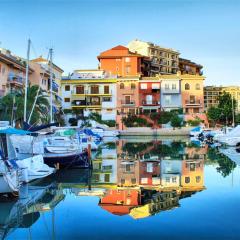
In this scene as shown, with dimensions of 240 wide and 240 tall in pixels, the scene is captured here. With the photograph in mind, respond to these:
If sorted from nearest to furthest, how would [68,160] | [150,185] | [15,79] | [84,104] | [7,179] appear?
[7,179], [150,185], [68,160], [15,79], [84,104]

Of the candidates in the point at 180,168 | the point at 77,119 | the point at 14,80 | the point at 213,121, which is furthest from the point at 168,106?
the point at 180,168

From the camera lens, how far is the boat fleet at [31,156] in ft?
47.3

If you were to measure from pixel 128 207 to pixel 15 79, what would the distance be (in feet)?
142

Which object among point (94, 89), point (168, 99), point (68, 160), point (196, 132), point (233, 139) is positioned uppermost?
point (94, 89)

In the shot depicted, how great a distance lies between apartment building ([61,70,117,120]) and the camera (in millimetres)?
77188

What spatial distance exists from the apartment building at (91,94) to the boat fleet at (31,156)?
4378cm

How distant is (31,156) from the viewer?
21.0 metres

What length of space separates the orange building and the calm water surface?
63292 millimetres

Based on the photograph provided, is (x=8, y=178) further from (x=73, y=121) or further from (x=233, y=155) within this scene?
(x=73, y=121)

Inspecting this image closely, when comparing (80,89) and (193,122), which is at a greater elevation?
(80,89)

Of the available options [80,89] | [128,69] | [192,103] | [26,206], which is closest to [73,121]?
[80,89]

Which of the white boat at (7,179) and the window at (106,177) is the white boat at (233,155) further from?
the white boat at (7,179)

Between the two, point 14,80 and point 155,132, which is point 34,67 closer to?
point 14,80

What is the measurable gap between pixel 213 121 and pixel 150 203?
66809mm
